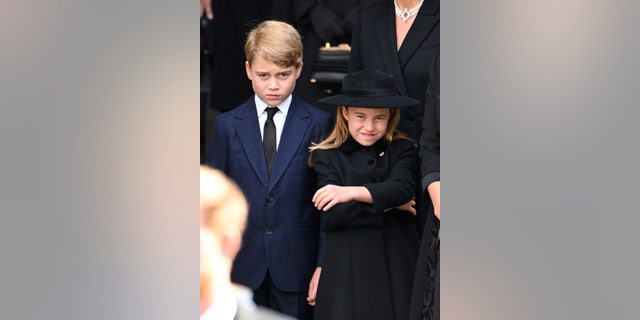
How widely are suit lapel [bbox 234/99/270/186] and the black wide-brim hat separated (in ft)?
1.45

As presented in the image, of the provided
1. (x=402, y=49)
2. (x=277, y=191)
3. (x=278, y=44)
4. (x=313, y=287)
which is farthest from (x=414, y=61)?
(x=313, y=287)

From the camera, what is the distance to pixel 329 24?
5895mm

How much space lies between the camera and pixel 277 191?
5914mm

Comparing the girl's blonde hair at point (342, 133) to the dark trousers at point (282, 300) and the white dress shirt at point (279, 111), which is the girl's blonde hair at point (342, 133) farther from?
the dark trousers at point (282, 300)

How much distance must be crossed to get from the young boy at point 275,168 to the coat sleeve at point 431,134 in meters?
0.54

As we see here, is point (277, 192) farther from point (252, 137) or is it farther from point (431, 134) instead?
point (431, 134)

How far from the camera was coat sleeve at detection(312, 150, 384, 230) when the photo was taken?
5664 mm

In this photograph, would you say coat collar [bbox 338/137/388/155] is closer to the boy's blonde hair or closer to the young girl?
the young girl

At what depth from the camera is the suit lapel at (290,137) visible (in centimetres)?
589

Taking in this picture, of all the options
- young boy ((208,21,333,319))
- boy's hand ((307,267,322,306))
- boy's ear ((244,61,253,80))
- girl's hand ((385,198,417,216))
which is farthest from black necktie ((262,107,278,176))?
girl's hand ((385,198,417,216))

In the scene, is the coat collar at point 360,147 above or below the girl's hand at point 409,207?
above

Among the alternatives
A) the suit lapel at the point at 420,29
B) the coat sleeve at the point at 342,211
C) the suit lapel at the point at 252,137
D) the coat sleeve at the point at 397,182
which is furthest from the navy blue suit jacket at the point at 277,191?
the suit lapel at the point at 420,29

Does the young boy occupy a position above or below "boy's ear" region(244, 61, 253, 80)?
below

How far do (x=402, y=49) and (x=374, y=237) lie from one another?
92 cm
